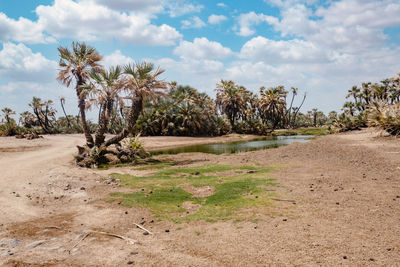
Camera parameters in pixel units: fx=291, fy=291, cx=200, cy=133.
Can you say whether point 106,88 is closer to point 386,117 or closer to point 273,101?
point 386,117

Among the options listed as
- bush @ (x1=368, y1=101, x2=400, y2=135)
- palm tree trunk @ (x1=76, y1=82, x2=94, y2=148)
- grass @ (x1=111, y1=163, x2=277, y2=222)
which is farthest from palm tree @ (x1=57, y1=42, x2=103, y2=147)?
bush @ (x1=368, y1=101, x2=400, y2=135)

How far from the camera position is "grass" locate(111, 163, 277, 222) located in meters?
8.38

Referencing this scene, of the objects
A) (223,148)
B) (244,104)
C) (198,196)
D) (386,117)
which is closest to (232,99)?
(244,104)

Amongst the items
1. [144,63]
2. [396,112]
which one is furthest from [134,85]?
[396,112]

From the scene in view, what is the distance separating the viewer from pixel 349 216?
7.27 m

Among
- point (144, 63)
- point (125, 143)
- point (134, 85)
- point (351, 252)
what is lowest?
point (351, 252)

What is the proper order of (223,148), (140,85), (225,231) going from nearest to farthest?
1. (225,231)
2. (140,85)
3. (223,148)

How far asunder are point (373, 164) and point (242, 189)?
314 inches

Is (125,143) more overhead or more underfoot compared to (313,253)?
more overhead

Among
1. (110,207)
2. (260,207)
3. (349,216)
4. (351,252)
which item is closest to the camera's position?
(351,252)

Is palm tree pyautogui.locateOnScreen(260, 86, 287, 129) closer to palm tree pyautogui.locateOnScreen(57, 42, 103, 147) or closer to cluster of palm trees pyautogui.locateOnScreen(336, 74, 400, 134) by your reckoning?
cluster of palm trees pyautogui.locateOnScreen(336, 74, 400, 134)

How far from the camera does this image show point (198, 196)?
10703mm

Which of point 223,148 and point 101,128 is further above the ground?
point 101,128

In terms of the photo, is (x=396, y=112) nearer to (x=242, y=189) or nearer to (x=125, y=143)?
(x=242, y=189)
